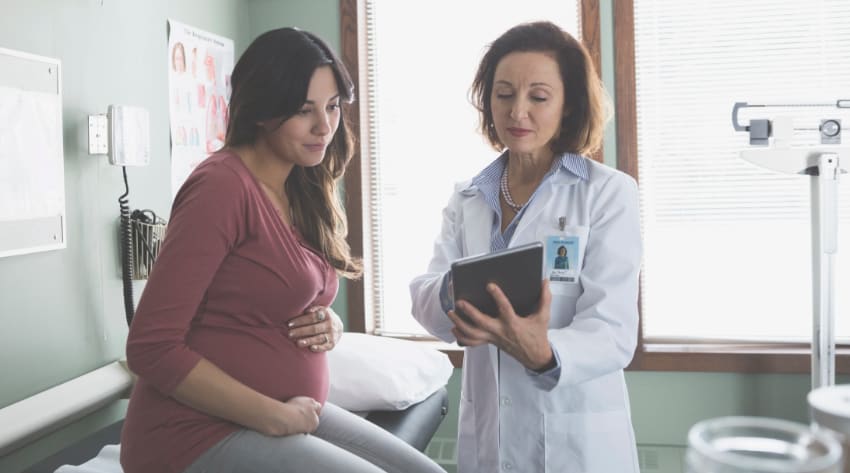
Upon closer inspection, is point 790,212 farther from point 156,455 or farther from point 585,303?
point 156,455

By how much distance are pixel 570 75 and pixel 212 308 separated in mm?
819

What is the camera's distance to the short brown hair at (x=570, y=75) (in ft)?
5.12

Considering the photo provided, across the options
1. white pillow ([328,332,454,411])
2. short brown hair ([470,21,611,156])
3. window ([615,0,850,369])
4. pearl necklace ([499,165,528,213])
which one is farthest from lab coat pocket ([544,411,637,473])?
window ([615,0,850,369])

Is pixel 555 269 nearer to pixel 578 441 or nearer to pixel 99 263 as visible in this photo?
pixel 578 441

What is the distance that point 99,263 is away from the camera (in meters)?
2.28

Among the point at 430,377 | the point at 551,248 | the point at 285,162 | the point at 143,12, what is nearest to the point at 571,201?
the point at 551,248

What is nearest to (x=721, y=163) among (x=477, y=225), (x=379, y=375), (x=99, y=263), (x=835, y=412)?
(x=379, y=375)

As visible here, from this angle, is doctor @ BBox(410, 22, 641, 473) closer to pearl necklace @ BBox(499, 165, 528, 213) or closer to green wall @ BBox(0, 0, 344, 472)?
pearl necklace @ BBox(499, 165, 528, 213)

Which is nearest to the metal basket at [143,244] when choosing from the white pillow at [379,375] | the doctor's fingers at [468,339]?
the white pillow at [379,375]

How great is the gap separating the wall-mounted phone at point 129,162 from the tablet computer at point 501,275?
1373 millimetres

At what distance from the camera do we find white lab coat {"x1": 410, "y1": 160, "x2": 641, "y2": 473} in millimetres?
1442

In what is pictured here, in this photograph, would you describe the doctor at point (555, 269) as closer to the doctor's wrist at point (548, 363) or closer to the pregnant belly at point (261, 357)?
the doctor's wrist at point (548, 363)

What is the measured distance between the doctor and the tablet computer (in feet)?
0.17

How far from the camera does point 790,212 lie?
2877mm
